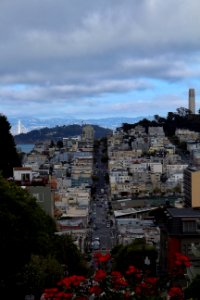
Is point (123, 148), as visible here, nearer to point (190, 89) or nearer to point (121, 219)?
point (190, 89)

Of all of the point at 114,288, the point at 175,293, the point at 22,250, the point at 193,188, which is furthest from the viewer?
the point at 193,188

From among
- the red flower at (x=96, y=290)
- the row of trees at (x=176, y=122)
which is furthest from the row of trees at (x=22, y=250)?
the row of trees at (x=176, y=122)

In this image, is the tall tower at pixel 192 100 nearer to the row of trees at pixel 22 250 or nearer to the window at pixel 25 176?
the window at pixel 25 176

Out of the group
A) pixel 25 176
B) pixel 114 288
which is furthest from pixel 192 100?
pixel 114 288

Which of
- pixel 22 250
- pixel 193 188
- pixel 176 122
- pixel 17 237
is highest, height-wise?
pixel 176 122

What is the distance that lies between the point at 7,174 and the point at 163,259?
625 centimetres

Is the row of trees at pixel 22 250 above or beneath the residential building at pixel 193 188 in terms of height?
above

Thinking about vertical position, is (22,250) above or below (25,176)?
below

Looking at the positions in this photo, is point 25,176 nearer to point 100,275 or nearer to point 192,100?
point 100,275

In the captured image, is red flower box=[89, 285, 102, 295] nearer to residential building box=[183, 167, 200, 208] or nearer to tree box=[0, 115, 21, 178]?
tree box=[0, 115, 21, 178]

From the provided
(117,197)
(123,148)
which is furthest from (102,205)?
(123,148)

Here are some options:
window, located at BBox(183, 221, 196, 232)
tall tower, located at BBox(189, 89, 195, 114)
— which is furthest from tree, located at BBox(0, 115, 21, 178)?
tall tower, located at BBox(189, 89, 195, 114)

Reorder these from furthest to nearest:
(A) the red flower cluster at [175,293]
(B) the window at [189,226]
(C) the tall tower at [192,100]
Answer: (C) the tall tower at [192,100] < (B) the window at [189,226] < (A) the red flower cluster at [175,293]

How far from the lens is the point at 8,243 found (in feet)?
34.9
